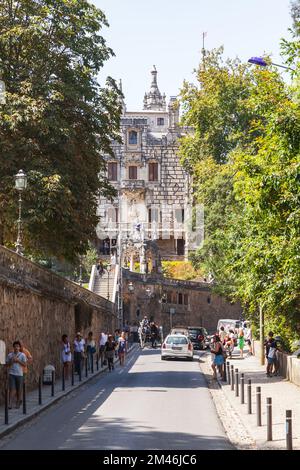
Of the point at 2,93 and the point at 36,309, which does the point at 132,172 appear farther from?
the point at 36,309

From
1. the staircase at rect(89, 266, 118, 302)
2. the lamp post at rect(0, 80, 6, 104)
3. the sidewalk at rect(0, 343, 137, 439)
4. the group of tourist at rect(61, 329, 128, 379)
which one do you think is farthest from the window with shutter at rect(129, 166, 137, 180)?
the lamp post at rect(0, 80, 6, 104)

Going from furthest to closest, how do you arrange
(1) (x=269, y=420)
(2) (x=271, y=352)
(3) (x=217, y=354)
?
(2) (x=271, y=352)
(3) (x=217, y=354)
(1) (x=269, y=420)

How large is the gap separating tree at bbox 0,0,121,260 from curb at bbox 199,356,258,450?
879 cm

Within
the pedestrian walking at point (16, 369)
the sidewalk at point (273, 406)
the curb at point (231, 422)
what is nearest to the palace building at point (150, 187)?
the sidewalk at point (273, 406)

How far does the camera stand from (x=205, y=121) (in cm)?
5850

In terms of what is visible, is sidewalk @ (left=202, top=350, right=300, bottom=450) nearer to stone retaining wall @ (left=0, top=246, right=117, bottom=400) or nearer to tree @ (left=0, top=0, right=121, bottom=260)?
stone retaining wall @ (left=0, top=246, right=117, bottom=400)

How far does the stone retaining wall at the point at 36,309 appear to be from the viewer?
2412 cm

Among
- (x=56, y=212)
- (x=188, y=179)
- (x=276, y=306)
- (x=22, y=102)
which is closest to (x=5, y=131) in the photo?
(x=22, y=102)

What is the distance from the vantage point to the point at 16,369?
2209 cm

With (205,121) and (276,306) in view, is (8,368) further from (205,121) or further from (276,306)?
(205,121)

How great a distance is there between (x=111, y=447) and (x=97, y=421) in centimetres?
443

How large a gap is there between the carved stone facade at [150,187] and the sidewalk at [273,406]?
6449 cm

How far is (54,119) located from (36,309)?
317 inches

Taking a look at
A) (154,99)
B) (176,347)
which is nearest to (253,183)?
(176,347)
